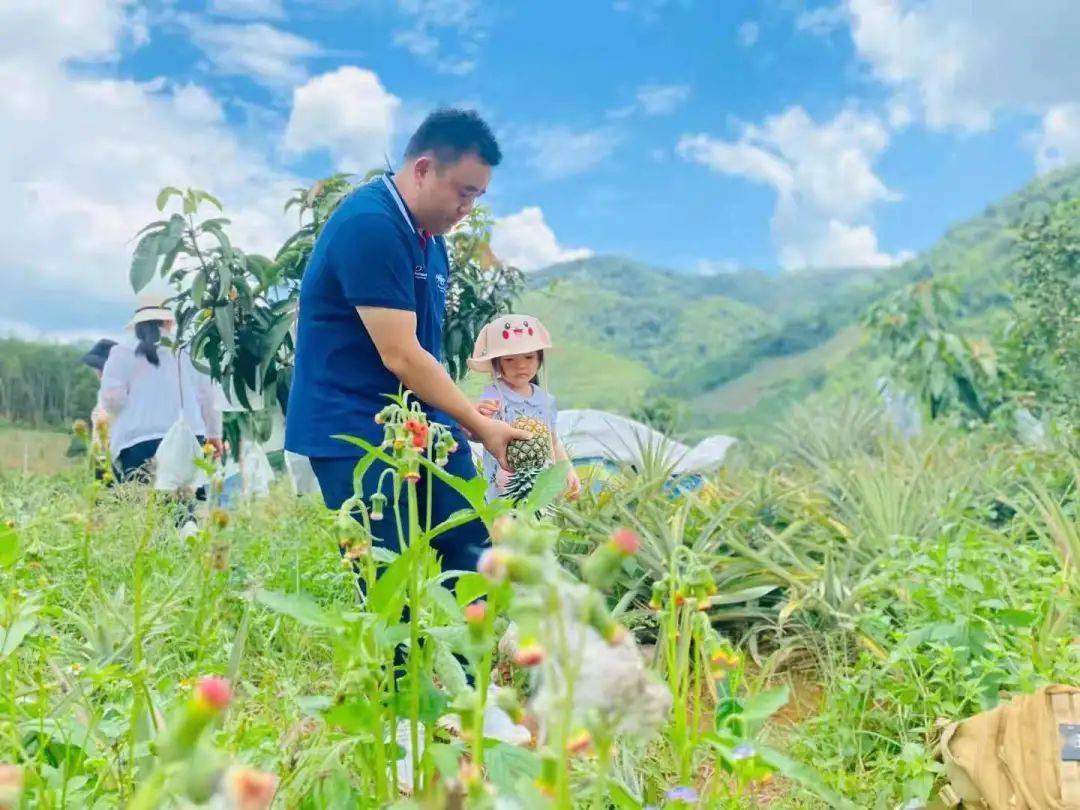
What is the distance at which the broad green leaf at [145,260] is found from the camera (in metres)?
3.82

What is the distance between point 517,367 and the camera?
3.24 metres

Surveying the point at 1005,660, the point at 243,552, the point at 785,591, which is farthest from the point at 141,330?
the point at 1005,660

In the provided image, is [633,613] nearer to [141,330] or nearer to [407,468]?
[407,468]

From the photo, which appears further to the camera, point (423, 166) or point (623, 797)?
point (423, 166)

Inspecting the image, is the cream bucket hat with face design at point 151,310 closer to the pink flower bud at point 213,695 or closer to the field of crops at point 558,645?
the field of crops at point 558,645

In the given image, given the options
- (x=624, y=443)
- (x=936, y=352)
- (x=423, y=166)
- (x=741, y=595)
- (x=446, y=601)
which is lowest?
(x=741, y=595)

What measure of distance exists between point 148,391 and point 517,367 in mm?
1885

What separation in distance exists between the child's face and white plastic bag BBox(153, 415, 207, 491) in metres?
1.05

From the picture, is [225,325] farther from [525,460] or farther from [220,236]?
[525,460]

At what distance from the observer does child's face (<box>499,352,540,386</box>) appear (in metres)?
3.24

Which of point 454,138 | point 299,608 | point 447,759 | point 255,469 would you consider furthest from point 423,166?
point 255,469

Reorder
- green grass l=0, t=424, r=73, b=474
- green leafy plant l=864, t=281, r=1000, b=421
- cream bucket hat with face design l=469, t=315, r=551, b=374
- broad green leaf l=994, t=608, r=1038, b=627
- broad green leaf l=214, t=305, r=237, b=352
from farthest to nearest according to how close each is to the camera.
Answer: green leafy plant l=864, t=281, r=1000, b=421
green grass l=0, t=424, r=73, b=474
broad green leaf l=214, t=305, r=237, b=352
cream bucket hat with face design l=469, t=315, r=551, b=374
broad green leaf l=994, t=608, r=1038, b=627

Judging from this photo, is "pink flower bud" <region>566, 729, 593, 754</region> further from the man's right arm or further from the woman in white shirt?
the woman in white shirt

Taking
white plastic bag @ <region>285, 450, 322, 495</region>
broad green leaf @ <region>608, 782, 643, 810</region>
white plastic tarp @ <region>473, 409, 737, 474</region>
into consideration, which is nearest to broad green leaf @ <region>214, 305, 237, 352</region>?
white plastic bag @ <region>285, 450, 322, 495</region>
